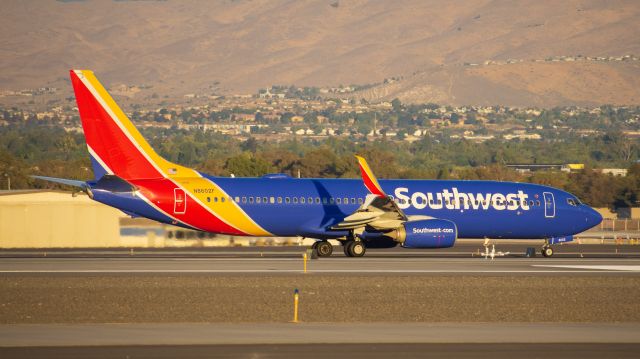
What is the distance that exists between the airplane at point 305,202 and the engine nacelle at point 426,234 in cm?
4

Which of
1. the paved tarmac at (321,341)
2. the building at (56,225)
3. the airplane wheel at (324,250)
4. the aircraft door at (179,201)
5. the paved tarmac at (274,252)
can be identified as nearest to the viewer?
the paved tarmac at (321,341)

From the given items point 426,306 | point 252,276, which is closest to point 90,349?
point 426,306

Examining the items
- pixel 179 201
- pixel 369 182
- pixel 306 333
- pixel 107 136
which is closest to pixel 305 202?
pixel 369 182

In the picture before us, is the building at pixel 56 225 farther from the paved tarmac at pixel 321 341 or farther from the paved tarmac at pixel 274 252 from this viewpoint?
the paved tarmac at pixel 321 341

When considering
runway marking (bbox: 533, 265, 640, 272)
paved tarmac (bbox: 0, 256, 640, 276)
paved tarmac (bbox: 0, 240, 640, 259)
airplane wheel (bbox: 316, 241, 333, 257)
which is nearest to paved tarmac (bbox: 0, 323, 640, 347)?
paved tarmac (bbox: 0, 256, 640, 276)

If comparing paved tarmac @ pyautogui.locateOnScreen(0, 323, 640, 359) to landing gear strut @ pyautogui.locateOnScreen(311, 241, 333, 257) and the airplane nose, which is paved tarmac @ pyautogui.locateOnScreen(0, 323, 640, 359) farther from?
the airplane nose

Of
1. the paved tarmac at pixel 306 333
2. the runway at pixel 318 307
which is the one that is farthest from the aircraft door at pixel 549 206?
the paved tarmac at pixel 306 333

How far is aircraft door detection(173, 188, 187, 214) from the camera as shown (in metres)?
44.8

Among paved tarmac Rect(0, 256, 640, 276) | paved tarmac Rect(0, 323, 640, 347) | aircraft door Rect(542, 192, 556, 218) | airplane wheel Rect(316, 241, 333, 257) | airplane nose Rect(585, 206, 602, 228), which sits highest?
aircraft door Rect(542, 192, 556, 218)

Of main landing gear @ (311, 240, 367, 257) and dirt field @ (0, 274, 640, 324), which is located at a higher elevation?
main landing gear @ (311, 240, 367, 257)

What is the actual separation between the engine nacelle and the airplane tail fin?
9876mm

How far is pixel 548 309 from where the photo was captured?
29.7 meters

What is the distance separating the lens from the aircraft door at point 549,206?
165 feet

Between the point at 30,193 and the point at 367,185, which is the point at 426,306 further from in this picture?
the point at 30,193
